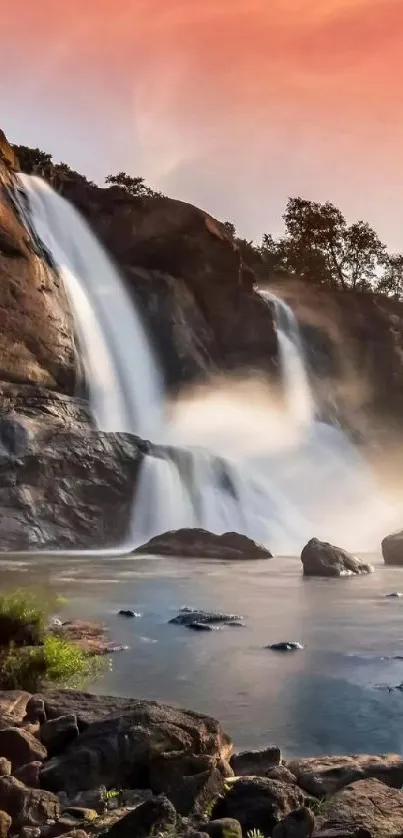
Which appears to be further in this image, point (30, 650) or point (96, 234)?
point (96, 234)

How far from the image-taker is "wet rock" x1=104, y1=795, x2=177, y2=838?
5773mm

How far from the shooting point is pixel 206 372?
185 feet

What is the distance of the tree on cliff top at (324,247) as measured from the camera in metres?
84.2

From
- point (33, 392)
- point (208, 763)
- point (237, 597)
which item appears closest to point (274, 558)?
point (237, 597)

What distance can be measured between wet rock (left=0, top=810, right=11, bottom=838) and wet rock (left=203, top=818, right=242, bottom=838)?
1.44 meters

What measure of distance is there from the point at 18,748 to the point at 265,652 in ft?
22.5

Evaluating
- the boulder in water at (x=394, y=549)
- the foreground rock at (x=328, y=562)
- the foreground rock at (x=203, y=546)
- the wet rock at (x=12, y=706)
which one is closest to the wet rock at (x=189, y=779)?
the wet rock at (x=12, y=706)

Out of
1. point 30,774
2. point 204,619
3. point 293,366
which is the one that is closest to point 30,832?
point 30,774

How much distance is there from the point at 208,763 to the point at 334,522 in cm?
3950

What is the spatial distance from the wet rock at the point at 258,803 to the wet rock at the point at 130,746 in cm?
63

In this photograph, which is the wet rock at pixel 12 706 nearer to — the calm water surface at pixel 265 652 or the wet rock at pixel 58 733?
the wet rock at pixel 58 733

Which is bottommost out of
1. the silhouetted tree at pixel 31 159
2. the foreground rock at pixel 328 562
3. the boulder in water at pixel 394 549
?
the foreground rock at pixel 328 562

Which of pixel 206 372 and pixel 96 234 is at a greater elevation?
pixel 96 234

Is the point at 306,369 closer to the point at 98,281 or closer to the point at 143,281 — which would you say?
the point at 143,281
